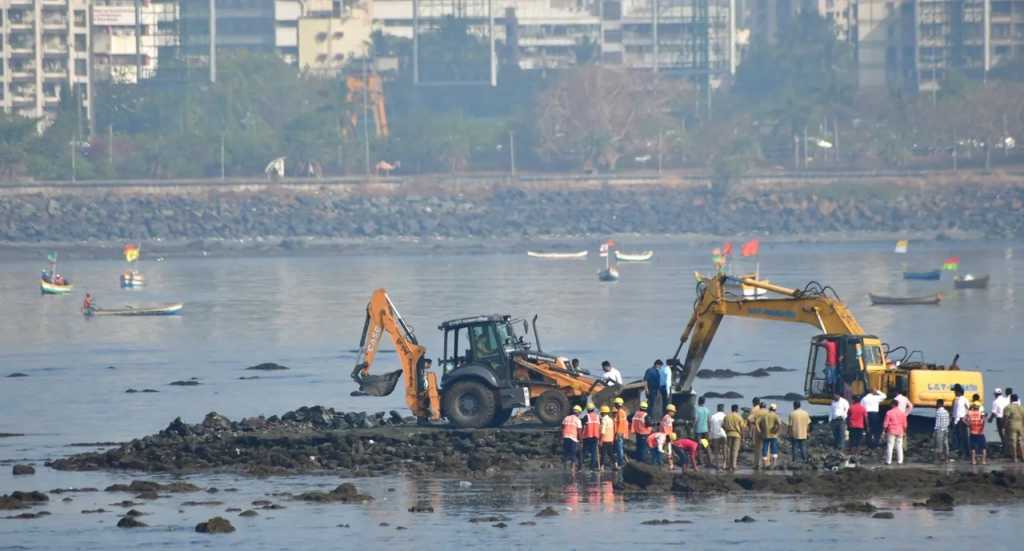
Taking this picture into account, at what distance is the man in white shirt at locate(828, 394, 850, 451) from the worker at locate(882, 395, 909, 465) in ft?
3.90

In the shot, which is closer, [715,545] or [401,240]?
[715,545]

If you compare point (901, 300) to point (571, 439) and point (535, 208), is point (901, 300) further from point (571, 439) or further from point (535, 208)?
point (535, 208)

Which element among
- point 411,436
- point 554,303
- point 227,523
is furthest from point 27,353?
point 227,523

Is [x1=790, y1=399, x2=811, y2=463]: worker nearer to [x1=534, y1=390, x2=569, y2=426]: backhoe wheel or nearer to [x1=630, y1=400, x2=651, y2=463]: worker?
[x1=630, y1=400, x2=651, y2=463]: worker

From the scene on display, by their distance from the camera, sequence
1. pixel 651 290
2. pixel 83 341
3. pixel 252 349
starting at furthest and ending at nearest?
1. pixel 651 290
2. pixel 83 341
3. pixel 252 349

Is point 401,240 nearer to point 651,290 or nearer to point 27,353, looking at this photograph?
point 651,290

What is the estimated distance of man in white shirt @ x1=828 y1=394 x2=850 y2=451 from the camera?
1609 inches

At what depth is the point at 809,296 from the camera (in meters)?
43.6

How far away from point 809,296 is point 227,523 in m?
13.9

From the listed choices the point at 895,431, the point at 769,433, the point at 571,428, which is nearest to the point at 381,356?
the point at 571,428

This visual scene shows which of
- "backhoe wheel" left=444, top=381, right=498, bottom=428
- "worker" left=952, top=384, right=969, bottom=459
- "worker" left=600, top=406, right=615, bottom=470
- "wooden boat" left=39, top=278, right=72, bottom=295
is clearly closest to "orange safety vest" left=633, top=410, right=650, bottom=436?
"worker" left=600, top=406, right=615, bottom=470

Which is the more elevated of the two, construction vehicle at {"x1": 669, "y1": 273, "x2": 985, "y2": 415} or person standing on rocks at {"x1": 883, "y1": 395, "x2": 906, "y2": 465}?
construction vehicle at {"x1": 669, "y1": 273, "x2": 985, "y2": 415}

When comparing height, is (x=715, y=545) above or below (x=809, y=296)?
below

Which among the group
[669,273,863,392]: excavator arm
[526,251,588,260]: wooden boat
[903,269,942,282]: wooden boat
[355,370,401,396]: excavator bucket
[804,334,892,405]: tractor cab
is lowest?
[526,251,588,260]: wooden boat
